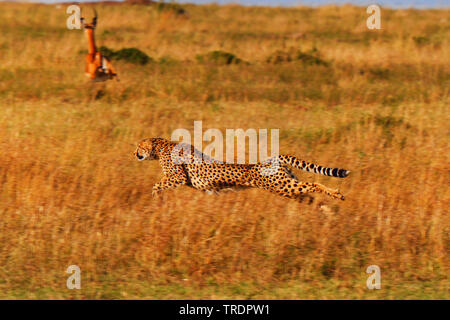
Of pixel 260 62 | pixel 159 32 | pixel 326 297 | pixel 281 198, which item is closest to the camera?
pixel 326 297

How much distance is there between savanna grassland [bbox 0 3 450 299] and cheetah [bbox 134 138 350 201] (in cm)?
14

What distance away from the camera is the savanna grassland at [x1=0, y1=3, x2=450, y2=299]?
467cm

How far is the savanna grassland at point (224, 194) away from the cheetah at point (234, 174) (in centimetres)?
14

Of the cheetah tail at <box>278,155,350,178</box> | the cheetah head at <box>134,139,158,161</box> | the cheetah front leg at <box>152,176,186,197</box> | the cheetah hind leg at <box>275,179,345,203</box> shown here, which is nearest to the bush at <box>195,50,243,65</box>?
the cheetah head at <box>134,139,158,161</box>

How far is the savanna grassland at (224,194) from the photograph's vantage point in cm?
467

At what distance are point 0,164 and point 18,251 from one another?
1994 mm

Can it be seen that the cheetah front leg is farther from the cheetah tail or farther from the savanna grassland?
the cheetah tail

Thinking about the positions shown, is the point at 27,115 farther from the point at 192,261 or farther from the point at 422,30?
the point at 422,30


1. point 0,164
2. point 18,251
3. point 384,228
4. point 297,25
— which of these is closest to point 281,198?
point 384,228

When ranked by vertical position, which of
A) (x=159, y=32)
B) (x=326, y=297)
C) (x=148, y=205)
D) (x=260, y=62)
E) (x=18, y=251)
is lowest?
(x=326, y=297)

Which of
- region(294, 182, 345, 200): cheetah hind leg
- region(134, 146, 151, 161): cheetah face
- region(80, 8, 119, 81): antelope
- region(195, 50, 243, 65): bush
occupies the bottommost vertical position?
region(294, 182, 345, 200): cheetah hind leg

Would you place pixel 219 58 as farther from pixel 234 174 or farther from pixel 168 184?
pixel 234 174

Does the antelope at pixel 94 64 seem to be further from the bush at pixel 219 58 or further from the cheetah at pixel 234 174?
the cheetah at pixel 234 174

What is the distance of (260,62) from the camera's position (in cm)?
1274
